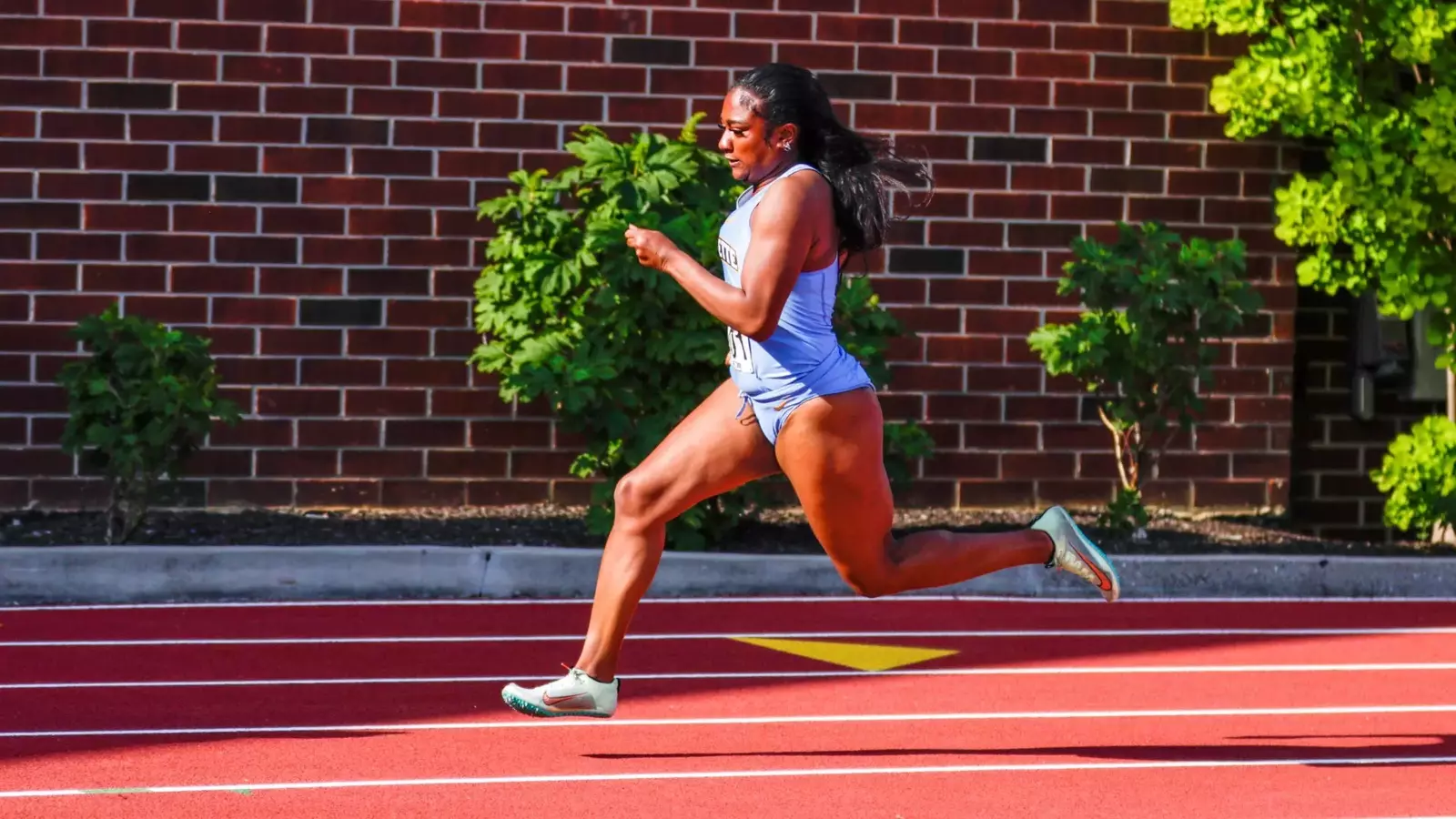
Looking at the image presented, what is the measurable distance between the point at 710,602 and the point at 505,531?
5.10 feet

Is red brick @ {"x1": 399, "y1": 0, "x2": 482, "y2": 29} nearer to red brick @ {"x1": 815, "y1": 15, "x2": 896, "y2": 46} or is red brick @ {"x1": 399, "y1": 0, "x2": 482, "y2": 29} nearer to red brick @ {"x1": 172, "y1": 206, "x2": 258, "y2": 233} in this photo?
red brick @ {"x1": 172, "y1": 206, "x2": 258, "y2": 233}

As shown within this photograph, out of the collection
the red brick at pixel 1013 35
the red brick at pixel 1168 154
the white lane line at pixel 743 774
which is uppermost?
the red brick at pixel 1013 35

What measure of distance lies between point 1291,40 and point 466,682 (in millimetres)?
5898

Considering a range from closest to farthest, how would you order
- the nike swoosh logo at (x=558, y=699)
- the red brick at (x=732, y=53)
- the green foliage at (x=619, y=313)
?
the nike swoosh logo at (x=558, y=699) → the green foliage at (x=619, y=313) → the red brick at (x=732, y=53)

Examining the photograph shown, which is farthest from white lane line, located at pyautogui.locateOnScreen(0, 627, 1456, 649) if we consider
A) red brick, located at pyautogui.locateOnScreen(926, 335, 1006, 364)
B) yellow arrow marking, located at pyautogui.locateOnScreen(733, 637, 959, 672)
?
red brick, located at pyautogui.locateOnScreen(926, 335, 1006, 364)

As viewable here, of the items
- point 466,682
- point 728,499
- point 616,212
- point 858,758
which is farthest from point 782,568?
point 858,758

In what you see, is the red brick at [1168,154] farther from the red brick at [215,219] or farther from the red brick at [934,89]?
the red brick at [215,219]

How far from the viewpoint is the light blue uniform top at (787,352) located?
5.33 meters

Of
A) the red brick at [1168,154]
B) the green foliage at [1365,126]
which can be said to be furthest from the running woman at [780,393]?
the red brick at [1168,154]

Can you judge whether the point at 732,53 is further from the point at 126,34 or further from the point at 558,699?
the point at 558,699

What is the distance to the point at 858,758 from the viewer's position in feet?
18.2

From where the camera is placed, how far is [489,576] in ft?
28.9

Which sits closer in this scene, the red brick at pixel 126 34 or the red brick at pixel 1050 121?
the red brick at pixel 126 34

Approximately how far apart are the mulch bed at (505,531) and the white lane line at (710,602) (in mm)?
621
